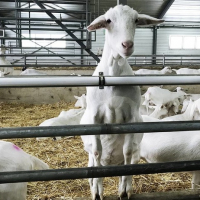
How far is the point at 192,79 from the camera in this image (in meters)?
1.55

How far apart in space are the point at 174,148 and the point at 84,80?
5.10 feet

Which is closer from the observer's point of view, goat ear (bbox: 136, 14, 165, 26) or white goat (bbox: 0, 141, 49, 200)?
white goat (bbox: 0, 141, 49, 200)

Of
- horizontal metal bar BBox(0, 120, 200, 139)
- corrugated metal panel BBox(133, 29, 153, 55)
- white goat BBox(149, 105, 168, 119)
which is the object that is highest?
corrugated metal panel BBox(133, 29, 153, 55)

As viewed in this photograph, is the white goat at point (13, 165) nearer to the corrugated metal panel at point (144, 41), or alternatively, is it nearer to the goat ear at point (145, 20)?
the goat ear at point (145, 20)

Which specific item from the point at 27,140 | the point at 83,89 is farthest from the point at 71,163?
the point at 83,89

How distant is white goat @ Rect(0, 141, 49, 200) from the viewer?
1774mm

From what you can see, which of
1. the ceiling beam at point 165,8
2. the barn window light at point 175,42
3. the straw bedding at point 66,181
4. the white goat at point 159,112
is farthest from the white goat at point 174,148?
the barn window light at point 175,42

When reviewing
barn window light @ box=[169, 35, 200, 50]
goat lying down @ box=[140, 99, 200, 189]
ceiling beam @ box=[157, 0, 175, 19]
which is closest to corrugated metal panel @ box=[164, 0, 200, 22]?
ceiling beam @ box=[157, 0, 175, 19]

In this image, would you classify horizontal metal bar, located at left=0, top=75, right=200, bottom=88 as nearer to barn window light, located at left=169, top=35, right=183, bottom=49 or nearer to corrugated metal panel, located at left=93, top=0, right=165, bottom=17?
corrugated metal panel, located at left=93, top=0, right=165, bottom=17

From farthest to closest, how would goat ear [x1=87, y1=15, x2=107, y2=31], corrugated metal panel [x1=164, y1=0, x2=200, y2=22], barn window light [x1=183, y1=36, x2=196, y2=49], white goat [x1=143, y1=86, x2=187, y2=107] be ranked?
barn window light [x1=183, y1=36, x2=196, y2=49], corrugated metal panel [x1=164, y1=0, x2=200, y2=22], white goat [x1=143, y1=86, x2=187, y2=107], goat ear [x1=87, y1=15, x2=107, y2=31]

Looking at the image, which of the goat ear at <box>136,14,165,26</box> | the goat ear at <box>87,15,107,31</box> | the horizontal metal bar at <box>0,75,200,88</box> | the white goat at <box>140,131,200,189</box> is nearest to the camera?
the horizontal metal bar at <box>0,75,200,88</box>

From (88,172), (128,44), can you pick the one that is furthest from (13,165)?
(128,44)

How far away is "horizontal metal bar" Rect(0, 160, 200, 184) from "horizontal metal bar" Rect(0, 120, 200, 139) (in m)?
0.20

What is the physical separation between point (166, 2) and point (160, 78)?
15827 millimetres
